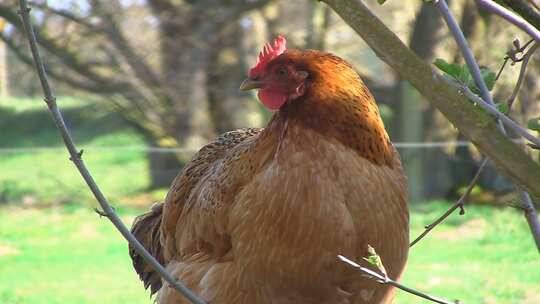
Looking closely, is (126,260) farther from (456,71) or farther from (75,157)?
(456,71)

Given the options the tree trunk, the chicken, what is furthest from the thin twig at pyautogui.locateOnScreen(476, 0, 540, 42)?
the tree trunk

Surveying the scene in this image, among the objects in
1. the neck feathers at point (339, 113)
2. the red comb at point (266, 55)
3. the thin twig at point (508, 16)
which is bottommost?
the thin twig at point (508, 16)

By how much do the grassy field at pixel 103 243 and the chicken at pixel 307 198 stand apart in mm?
3886

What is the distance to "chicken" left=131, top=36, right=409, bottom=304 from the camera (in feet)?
8.61

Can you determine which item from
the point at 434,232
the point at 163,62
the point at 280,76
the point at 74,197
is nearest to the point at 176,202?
the point at 280,76

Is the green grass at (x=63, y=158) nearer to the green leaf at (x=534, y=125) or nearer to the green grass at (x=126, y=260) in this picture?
the green grass at (x=126, y=260)

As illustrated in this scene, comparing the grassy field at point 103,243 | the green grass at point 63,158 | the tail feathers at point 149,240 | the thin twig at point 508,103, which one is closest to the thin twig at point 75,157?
the thin twig at point 508,103

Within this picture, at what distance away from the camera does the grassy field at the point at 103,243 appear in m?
7.14

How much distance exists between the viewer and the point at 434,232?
9.85 m

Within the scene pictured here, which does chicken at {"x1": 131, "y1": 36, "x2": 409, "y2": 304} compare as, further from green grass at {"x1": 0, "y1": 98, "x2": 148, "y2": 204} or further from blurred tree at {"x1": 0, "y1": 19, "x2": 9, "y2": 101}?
blurred tree at {"x1": 0, "y1": 19, "x2": 9, "y2": 101}

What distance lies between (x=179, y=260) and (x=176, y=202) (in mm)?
315

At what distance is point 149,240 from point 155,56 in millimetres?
7469

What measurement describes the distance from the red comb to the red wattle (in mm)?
90

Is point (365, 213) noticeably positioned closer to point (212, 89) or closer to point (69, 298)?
point (69, 298)
